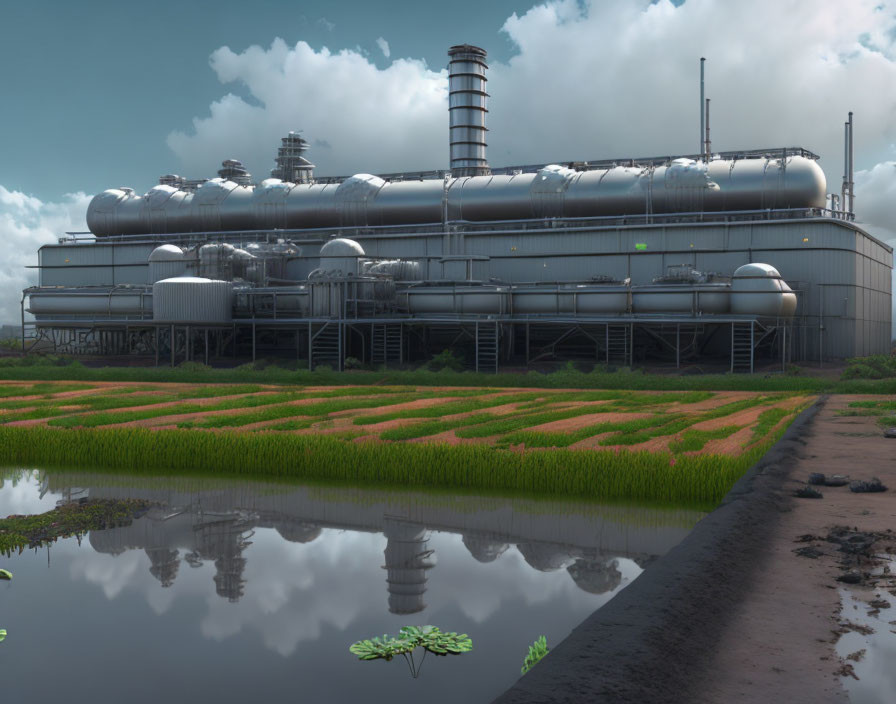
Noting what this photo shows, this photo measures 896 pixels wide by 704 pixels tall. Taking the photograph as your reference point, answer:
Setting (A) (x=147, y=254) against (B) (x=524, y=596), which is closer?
(B) (x=524, y=596)

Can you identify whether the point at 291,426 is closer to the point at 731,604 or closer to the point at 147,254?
the point at 731,604

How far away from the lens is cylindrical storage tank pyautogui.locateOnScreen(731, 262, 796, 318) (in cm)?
4253

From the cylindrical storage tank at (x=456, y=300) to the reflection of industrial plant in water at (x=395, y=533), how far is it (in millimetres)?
30885

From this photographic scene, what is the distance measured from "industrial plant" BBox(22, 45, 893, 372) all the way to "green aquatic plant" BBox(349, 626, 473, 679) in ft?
118

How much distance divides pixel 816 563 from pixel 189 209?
61.8 metres

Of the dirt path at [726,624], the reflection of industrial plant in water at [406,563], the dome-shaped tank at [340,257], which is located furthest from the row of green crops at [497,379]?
the dirt path at [726,624]

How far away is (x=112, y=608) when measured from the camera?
1029cm

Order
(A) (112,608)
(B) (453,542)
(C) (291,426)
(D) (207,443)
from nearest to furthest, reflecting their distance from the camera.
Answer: (A) (112,608), (B) (453,542), (D) (207,443), (C) (291,426)

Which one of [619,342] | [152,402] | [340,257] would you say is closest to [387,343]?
[340,257]

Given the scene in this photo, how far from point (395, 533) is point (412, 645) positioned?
16.7 ft

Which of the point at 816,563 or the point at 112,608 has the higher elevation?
the point at 816,563

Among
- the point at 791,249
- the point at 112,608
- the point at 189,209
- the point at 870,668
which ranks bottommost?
the point at 112,608

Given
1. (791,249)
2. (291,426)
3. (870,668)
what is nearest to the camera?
(870,668)

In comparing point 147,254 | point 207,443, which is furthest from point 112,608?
point 147,254
